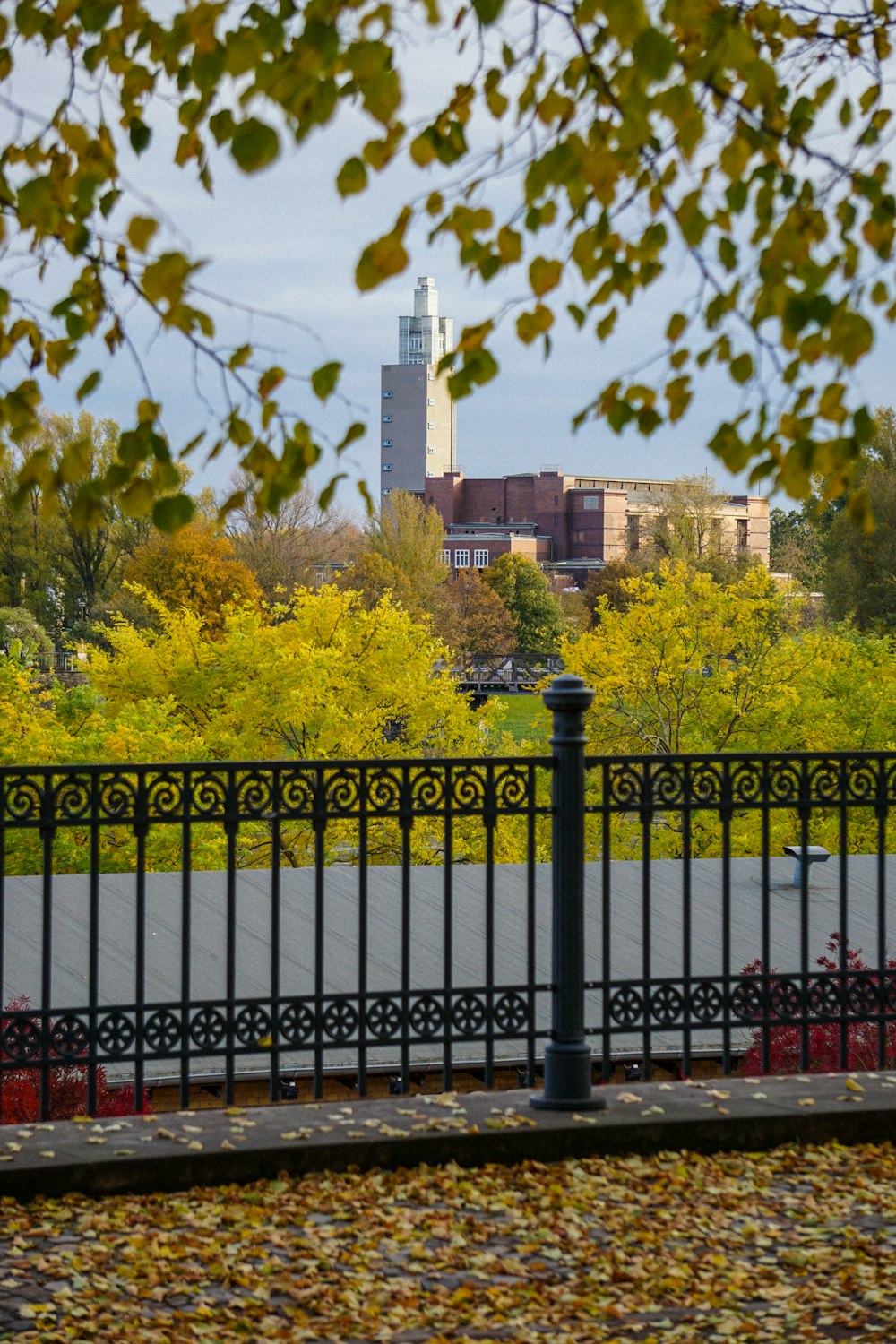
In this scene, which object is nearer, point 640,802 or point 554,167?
point 554,167

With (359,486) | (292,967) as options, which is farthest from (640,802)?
(292,967)

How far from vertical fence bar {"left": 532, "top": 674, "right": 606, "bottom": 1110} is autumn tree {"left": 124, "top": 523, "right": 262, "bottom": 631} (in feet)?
169

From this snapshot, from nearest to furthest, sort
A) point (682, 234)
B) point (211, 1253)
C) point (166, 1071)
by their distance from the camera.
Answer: point (682, 234) < point (211, 1253) < point (166, 1071)

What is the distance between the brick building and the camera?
367 feet

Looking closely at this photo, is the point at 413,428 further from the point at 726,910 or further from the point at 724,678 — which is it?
the point at 726,910

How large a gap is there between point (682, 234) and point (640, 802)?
3056 millimetres

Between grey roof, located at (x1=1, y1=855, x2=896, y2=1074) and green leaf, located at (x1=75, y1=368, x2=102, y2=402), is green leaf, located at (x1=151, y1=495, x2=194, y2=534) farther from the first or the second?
grey roof, located at (x1=1, y1=855, x2=896, y2=1074)

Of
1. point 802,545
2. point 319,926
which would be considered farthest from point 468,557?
point 319,926

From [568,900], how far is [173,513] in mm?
3053

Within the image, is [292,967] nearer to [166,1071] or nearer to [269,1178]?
[166,1071]

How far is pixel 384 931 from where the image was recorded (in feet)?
37.3

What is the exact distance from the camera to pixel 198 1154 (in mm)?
4680

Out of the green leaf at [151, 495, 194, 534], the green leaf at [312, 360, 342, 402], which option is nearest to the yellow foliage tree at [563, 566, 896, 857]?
the green leaf at [312, 360, 342, 402]

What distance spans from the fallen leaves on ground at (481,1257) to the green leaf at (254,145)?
279cm
